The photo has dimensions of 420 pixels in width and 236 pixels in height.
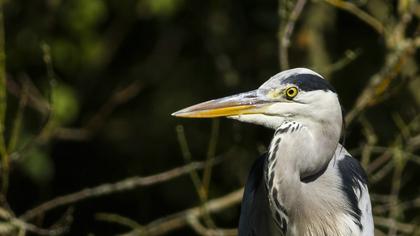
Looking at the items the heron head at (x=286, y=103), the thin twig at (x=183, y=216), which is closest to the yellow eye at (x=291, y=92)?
the heron head at (x=286, y=103)

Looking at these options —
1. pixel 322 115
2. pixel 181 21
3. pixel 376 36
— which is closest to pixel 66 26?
pixel 181 21

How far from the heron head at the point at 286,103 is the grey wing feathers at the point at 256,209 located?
1.11 ft

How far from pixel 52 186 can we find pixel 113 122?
22.8 inches

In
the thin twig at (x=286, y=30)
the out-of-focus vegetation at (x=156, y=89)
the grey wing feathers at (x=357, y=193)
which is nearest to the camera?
the grey wing feathers at (x=357, y=193)

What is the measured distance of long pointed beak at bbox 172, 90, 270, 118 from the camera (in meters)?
3.21

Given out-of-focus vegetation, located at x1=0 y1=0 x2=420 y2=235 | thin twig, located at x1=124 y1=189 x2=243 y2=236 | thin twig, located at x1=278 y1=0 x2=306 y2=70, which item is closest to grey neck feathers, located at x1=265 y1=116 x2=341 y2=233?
thin twig, located at x1=278 y1=0 x2=306 y2=70

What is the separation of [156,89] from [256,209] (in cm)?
303

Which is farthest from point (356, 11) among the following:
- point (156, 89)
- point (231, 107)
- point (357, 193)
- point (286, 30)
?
point (156, 89)

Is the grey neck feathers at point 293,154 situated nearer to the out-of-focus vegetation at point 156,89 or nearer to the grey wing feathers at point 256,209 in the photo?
the grey wing feathers at point 256,209

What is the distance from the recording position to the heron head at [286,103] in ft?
10.4

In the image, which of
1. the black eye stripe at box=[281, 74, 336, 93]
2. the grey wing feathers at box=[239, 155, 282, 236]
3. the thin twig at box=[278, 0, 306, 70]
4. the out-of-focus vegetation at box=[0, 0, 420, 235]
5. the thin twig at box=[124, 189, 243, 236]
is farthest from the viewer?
the out-of-focus vegetation at box=[0, 0, 420, 235]

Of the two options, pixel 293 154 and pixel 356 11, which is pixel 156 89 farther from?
pixel 293 154

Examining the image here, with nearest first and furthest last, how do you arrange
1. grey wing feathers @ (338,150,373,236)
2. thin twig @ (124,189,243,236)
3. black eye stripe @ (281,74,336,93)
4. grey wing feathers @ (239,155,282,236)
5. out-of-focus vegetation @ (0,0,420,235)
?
black eye stripe @ (281,74,336,93) → grey wing feathers @ (338,150,373,236) → grey wing feathers @ (239,155,282,236) → thin twig @ (124,189,243,236) → out-of-focus vegetation @ (0,0,420,235)

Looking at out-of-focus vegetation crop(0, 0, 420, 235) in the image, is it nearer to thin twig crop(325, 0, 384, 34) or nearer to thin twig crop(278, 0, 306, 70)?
thin twig crop(325, 0, 384, 34)
